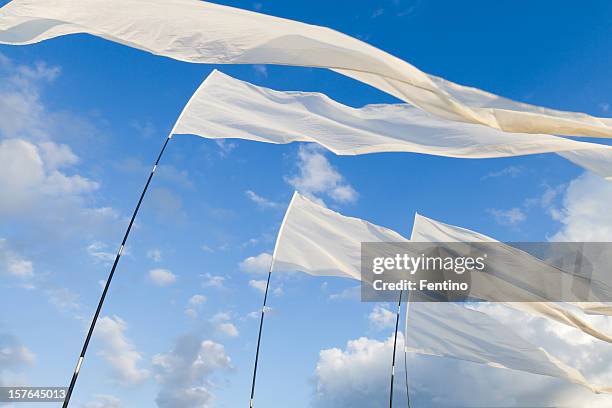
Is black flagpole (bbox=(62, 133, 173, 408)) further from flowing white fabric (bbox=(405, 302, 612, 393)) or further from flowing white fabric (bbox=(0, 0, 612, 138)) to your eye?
flowing white fabric (bbox=(405, 302, 612, 393))

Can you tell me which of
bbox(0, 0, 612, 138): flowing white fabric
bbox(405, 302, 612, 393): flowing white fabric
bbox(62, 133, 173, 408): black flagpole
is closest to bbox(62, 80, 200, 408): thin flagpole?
bbox(62, 133, 173, 408): black flagpole

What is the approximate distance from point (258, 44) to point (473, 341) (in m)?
11.0

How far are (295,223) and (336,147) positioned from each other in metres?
6.52

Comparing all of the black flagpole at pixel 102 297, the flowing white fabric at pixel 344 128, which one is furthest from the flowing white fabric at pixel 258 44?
the black flagpole at pixel 102 297

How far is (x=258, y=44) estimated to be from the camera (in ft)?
19.6

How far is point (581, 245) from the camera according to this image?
33.7 feet

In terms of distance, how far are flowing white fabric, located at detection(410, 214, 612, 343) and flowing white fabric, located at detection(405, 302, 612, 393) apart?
1758 millimetres

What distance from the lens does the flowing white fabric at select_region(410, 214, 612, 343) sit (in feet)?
33.9

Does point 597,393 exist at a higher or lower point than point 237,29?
lower

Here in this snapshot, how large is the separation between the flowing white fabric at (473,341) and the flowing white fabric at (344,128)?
704 centimetres

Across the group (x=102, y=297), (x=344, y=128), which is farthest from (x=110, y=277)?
(x=344, y=128)

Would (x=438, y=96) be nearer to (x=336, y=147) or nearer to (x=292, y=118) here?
(x=336, y=147)

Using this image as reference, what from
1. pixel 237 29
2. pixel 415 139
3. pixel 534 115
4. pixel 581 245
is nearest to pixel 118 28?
pixel 237 29

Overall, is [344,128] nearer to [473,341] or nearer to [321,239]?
[321,239]
